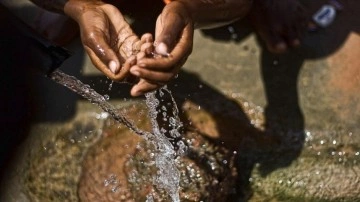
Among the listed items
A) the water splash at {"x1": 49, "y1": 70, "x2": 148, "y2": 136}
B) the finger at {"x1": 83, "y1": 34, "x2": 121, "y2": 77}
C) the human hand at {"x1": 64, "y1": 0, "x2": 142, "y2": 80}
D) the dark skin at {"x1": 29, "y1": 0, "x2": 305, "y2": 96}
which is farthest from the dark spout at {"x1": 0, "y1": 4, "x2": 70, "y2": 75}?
the finger at {"x1": 83, "y1": 34, "x2": 121, "y2": 77}

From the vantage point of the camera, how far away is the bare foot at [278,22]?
2.31 m

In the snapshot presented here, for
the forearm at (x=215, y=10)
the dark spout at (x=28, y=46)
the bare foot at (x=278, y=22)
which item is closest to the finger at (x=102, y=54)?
the forearm at (x=215, y=10)

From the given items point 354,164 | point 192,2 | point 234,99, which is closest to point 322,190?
point 354,164

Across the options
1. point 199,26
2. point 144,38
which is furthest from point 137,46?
point 199,26

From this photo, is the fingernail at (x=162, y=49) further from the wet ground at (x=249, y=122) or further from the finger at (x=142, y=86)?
the wet ground at (x=249, y=122)

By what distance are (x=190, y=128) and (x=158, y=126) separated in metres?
0.10

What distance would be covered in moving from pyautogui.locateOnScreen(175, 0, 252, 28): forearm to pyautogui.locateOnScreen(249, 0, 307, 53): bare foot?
0.13m

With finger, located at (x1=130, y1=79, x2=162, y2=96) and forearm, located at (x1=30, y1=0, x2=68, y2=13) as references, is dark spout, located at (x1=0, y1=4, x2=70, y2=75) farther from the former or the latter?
finger, located at (x1=130, y1=79, x2=162, y2=96)

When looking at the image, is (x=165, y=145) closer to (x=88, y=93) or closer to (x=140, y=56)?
(x=88, y=93)

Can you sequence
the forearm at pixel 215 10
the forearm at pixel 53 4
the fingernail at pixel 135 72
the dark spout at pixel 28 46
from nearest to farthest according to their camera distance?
1. the fingernail at pixel 135 72
2. the forearm at pixel 215 10
3. the forearm at pixel 53 4
4. the dark spout at pixel 28 46

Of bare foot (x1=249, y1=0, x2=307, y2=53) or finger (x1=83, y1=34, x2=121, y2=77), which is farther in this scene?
bare foot (x1=249, y1=0, x2=307, y2=53)

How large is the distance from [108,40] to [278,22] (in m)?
0.78

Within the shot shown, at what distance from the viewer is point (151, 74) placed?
5.16 feet

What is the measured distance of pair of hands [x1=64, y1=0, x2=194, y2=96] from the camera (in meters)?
1.58
